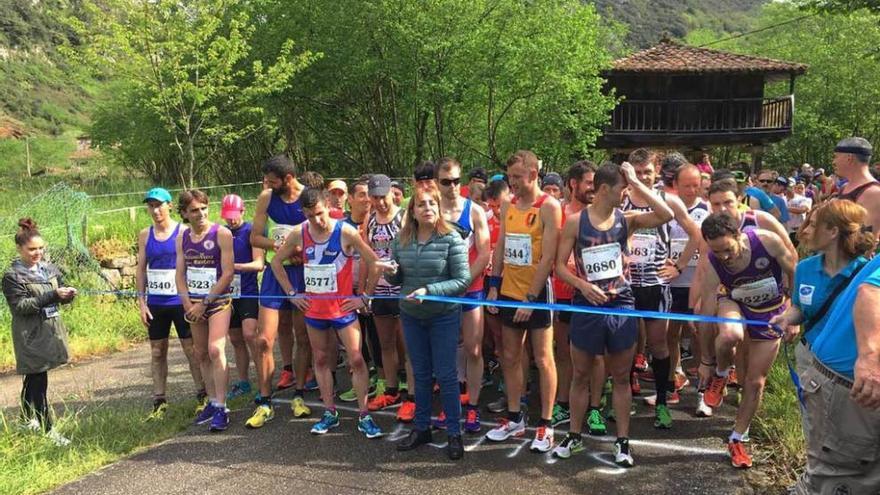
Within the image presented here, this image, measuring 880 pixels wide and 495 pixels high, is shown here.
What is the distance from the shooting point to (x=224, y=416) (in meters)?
4.88

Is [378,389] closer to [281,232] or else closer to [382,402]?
[382,402]

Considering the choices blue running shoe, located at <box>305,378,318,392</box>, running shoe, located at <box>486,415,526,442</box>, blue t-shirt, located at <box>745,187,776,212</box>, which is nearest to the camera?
running shoe, located at <box>486,415,526,442</box>

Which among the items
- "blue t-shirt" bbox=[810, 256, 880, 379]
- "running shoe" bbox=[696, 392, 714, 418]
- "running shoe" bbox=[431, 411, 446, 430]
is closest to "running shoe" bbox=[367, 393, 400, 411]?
"running shoe" bbox=[431, 411, 446, 430]

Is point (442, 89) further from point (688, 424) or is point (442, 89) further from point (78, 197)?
Answer: point (688, 424)

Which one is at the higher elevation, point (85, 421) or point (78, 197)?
point (78, 197)

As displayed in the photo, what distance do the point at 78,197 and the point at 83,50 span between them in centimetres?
542

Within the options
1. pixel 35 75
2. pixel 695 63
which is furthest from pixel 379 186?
pixel 35 75

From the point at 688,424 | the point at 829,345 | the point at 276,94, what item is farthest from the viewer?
the point at 276,94

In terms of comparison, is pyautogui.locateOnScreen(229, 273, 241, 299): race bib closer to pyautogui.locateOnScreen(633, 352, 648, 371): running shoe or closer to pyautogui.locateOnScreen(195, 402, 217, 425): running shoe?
pyautogui.locateOnScreen(195, 402, 217, 425): running shoe

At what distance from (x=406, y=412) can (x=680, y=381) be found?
98.9 inches

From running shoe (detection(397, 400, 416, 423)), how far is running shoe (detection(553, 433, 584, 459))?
1205mm

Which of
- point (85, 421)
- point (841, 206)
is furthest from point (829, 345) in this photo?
point (85, 421)

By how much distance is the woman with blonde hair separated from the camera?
4.05 meters

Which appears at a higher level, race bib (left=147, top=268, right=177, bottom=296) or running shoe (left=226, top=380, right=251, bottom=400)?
race bib (left=147, top=268, right=177, bottom=296)
